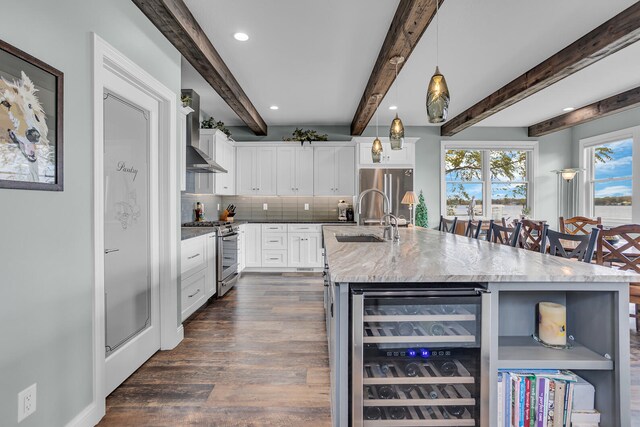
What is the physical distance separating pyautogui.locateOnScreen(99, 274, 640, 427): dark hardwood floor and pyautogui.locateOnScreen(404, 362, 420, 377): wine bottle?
0.70 m

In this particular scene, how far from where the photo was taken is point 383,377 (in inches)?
53.8

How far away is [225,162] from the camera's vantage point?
18.0 feet

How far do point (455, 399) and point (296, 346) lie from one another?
1.57m

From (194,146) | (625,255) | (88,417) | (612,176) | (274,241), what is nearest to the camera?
(88,417)

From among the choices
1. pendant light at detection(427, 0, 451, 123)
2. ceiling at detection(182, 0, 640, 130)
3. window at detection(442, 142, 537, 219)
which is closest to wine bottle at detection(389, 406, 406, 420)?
pendant light at detection(427, 0, 451, 123)

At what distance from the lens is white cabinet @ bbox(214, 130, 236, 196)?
5117 millimetres

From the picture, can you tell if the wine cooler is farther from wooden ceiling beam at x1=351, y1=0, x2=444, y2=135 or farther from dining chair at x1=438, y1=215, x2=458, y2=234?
dining chair at x1=438, y1=215, x2=458, y2=234

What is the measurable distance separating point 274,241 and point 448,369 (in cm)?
446

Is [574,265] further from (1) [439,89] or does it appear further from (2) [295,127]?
(2) [295,127]

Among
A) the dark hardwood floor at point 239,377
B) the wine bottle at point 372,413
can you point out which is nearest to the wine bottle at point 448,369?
the wine bottle at point 372,413

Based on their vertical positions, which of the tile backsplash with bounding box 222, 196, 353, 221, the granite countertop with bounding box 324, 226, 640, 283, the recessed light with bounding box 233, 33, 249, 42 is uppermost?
the recessed light with bounding box 233, 33, 249, 42

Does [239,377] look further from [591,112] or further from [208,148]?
[591,112]

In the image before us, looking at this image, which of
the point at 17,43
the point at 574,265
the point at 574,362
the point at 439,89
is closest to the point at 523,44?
the point at 439,89

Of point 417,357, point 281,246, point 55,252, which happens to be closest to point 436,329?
point 417,357
